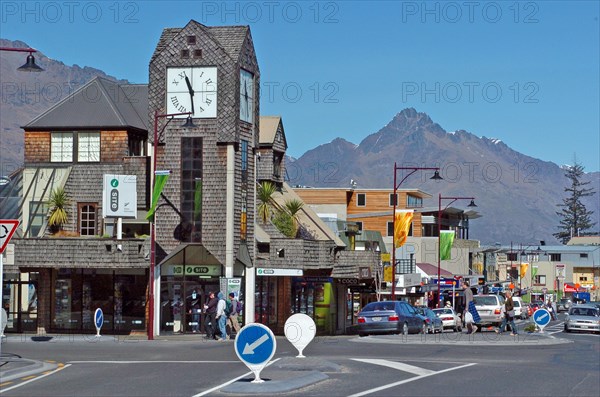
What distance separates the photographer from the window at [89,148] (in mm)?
51938

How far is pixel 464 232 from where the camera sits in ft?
417

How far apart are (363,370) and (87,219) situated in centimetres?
3054

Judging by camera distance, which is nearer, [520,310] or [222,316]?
[222,316]

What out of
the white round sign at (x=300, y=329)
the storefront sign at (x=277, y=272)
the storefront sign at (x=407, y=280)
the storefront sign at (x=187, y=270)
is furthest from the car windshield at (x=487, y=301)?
the white round sign at (x=300, y=329)

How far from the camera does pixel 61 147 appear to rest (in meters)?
52.4

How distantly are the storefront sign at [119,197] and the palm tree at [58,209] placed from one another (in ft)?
13.6

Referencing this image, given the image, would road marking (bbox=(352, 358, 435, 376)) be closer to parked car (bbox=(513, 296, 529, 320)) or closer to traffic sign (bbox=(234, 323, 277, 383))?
traffic sign (bbox=(234, 323, 277, 383))

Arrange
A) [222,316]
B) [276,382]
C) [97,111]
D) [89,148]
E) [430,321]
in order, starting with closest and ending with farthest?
[276,382] → [222,316] → [430,321] → [89,148] → [97,111]

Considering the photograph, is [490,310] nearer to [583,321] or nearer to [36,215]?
[583,321]

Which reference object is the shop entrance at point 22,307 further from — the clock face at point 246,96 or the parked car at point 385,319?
the parked car at point 385,319

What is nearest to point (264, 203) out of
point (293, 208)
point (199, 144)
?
point (293, 208)

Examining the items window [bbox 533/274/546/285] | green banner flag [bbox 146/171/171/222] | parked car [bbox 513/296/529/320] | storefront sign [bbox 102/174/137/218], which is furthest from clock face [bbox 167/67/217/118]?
window [bbox 533/274/546/285]

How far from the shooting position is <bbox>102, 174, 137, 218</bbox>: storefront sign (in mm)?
47250

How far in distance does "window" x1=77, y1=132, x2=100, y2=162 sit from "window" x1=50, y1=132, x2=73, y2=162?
18.2 inches
